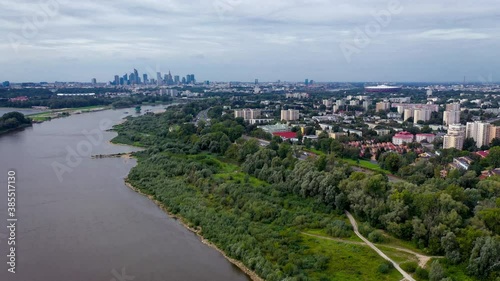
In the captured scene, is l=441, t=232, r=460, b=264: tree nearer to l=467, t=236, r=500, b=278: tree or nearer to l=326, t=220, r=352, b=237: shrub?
l=467, t=236, r=500, b=278: tree

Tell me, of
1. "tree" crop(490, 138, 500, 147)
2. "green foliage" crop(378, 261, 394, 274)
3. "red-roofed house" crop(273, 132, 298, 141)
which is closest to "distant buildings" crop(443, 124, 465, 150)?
"tree" crop(490, 138, 500, 147)

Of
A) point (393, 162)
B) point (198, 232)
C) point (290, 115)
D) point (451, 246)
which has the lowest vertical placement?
point (198, 232)

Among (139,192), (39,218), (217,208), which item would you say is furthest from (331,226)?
(39,218)

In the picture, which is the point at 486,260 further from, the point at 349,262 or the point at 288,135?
the point at 288,135

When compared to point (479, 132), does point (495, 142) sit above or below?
below

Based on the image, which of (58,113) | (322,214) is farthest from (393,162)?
(58,113)
